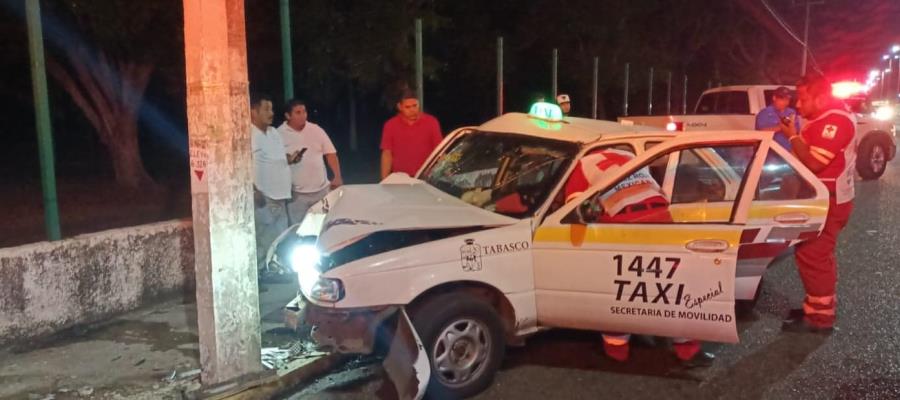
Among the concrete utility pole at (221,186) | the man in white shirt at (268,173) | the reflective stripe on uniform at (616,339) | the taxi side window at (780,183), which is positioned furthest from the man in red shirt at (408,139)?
the taxi side window at (780,183)

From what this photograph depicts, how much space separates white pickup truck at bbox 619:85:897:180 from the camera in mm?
12124

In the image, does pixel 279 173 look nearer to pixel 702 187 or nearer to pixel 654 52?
pixel 702 187

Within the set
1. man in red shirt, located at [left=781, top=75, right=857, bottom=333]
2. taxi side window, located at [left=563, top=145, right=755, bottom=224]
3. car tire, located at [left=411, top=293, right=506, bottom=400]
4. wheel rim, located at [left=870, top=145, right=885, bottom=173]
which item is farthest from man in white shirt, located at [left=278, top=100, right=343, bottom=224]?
wheel rim, located at [left=870, top=145, right=885, bottom=173]

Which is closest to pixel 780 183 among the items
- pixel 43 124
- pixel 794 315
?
pixel 794 315

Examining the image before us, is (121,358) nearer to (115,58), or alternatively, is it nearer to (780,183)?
(780,183)

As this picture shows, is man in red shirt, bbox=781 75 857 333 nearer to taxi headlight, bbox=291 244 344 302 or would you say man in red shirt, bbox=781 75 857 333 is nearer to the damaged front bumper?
the damaged front bumper

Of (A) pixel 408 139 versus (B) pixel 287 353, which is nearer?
(B) pixel 287 353

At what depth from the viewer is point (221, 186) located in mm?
4605

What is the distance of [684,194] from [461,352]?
2153 mm

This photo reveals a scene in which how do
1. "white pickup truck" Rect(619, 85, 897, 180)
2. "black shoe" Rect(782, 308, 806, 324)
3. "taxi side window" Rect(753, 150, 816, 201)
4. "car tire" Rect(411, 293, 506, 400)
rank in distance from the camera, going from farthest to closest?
"white pickup truck" Rect(619, 85, 897, 180) < "black shoe" Rect(782, 308, 806, 324) < "taxi side window" Rect(753, 150, 816, 201) < "car tire" Rect(411, 293, 506, 400)

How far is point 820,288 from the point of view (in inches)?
229

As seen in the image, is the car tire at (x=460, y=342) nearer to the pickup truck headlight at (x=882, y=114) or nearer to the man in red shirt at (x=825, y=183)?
the man in red shirt at (x=825, y=183)

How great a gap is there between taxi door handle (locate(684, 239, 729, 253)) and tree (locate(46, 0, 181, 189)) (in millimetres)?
7657

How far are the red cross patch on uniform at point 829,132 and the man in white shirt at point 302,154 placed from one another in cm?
409
